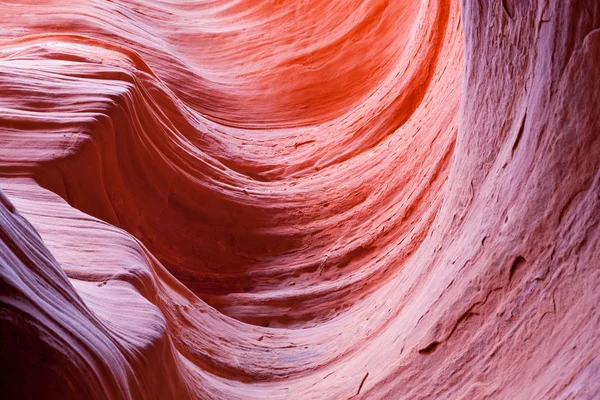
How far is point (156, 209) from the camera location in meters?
2.88

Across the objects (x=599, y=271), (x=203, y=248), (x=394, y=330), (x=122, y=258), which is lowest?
(x=599, y=271)

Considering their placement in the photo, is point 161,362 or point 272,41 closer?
point 161,362

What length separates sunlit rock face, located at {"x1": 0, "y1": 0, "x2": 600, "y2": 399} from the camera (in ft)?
4.60

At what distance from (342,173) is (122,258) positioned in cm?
172

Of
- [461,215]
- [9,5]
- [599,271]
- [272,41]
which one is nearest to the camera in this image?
[599,271]

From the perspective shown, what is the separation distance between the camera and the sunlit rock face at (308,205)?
140 centimetres

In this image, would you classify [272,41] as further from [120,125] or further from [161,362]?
[161,362]

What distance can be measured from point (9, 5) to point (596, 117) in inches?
154

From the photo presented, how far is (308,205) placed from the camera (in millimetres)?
3363

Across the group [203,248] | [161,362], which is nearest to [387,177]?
[203,248]

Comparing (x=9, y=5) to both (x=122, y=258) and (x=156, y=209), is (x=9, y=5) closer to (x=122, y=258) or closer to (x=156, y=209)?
(x=156, y=209)

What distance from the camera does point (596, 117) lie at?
54.7 inches

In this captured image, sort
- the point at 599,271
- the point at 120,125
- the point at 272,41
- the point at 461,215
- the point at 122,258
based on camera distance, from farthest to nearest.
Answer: the point at 272,41 < the point at 120,125 < the point at 122,258 < the point at 461,215 < the point at 599,271

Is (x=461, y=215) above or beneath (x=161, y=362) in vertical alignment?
above
